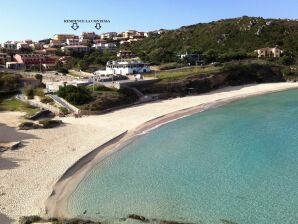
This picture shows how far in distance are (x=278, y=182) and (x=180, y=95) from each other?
34.5 m

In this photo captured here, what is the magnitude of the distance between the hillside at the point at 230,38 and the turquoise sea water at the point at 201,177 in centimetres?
5470

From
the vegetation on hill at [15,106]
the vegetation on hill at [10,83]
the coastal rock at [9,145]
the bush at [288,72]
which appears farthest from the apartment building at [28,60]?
the coastal rock at [9,145]

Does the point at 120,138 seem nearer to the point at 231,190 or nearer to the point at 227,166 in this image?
the point at 227,166

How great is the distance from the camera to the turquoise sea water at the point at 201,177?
2017cm

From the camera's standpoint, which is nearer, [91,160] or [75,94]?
[91,160]

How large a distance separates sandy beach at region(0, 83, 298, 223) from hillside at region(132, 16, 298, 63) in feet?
144

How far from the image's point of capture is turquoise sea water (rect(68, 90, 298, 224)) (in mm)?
20172

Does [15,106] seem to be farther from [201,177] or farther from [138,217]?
[138,217]

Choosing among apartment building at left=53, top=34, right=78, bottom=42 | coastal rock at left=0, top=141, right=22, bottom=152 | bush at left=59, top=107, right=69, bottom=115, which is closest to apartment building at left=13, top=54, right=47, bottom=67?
bush at left=59, top=107, right=69, bottom=115

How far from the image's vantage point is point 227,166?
90.1 ft

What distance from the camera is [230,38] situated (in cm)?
10388

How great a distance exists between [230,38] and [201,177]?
274 feet

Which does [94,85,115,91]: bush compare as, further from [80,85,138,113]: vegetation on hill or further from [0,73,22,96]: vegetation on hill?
[0,73,22,96]: vegetation on hill

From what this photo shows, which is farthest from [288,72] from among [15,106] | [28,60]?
[28,60]
